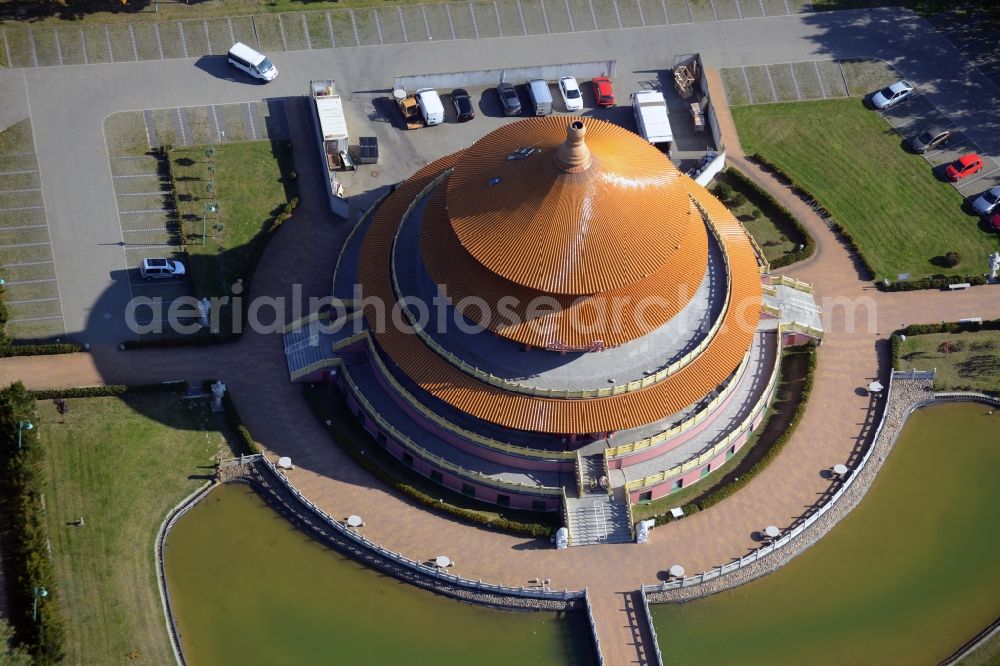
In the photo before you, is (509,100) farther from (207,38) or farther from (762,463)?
(762,463)

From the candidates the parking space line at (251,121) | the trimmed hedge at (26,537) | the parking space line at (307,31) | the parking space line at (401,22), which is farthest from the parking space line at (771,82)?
the trimmed hedge at (26,537)

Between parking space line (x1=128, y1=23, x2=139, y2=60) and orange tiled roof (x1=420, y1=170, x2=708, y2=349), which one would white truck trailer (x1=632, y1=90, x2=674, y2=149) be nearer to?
orange tiled roof (x1=420, y1=170, x2=708, y2=349)

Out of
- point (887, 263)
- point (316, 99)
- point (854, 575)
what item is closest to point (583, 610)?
point (854, 575)

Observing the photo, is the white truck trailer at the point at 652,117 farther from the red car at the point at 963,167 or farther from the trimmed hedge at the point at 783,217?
the red car at the point at 963,167

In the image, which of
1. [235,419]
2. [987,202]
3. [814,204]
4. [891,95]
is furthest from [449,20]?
[987,202]

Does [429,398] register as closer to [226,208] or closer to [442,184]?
[442,184]

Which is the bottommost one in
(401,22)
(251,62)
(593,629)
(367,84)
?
(593,629)

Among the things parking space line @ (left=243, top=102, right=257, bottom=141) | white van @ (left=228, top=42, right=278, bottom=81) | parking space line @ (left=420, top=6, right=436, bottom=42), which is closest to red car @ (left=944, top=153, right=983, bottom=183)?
parking space line @ (left=420, top=6, right=436, bottom=42)
